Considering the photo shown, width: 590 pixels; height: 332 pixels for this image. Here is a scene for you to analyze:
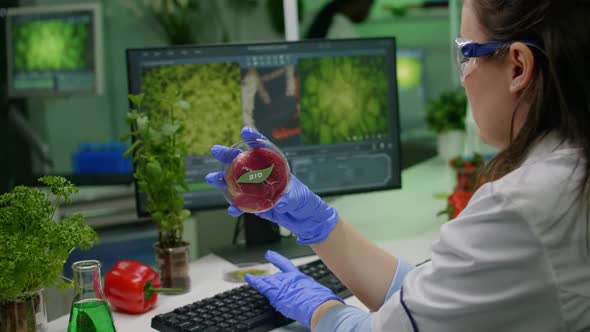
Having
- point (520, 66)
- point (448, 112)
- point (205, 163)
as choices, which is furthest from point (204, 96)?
point (448, 112)

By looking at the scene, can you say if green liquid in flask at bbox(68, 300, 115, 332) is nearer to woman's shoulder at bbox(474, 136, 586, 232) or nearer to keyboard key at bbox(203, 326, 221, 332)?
keyboard key at bbox(203, 326, 221, 332)

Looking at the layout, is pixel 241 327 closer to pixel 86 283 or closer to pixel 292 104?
pixel 86 283

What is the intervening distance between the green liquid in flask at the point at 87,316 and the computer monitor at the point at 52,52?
2.37 metres

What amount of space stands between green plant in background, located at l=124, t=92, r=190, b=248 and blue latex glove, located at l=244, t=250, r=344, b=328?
0.21m

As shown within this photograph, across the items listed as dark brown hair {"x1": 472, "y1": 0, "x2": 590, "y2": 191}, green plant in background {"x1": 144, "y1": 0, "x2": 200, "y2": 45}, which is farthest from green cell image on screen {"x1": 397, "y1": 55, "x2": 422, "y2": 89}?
dark brown hair {"x1": 472, "y1": 0, "x2": 590, "y2": 191}

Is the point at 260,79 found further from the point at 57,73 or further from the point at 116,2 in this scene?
the point at 116,2

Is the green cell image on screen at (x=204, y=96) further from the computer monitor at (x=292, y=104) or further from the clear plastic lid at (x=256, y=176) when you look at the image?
the clear plastic lid at (x=256, y=176)

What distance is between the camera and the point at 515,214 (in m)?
0.91

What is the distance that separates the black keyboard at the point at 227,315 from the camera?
1226mm

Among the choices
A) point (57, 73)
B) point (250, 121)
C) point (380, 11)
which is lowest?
point (250, 121)

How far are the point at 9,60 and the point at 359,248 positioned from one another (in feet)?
8.22

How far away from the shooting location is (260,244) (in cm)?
182

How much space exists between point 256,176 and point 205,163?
0.55 meters

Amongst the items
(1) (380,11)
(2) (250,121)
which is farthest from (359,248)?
(1) (380,11)
